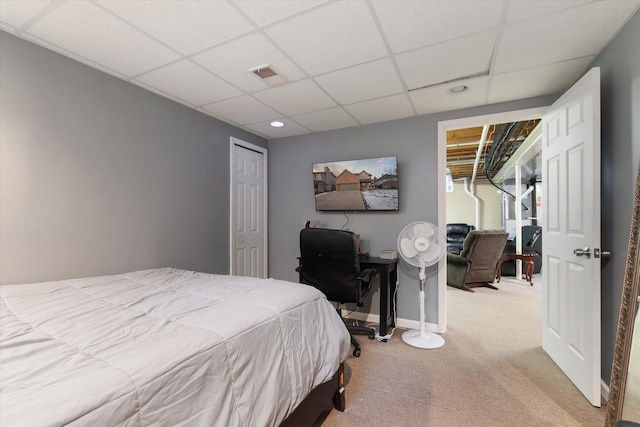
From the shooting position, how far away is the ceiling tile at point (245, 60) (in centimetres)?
187

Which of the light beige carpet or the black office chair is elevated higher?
the black office chair

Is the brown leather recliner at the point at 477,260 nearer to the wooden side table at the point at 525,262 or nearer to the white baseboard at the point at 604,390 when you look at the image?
the wooden side table at the point at 525,262

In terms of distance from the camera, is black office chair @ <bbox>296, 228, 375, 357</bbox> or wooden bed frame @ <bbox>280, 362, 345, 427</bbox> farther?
black office chair @ <bbox>296, 228, 375, 357</bbox>

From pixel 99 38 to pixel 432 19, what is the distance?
207cm

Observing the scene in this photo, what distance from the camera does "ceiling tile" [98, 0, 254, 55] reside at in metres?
1.53

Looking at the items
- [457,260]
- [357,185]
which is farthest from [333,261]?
[457,260]

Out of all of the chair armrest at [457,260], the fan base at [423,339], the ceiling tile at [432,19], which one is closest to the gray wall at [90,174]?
the ceiling tile at [432,19]

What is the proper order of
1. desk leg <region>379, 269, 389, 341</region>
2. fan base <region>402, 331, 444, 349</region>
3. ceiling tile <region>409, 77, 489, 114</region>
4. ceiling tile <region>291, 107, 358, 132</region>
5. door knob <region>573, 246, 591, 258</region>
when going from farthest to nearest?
ceiling tile <region>291, 107, 358, 132</region>
desk leg <region>379, 269, 389, 341</region>
fan base <region>402, 331, 444, 349</region>
ceiling tile <region>409, 77, 489, 114</region>
door knob <region>573, 246, 591, 258</region>

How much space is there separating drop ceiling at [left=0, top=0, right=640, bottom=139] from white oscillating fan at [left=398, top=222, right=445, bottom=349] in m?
1.29

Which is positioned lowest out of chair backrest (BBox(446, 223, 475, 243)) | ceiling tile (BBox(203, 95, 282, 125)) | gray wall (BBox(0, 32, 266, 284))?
chair backrest (BBox(446, 223, 475, 243))

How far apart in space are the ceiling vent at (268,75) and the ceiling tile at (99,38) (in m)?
0.57

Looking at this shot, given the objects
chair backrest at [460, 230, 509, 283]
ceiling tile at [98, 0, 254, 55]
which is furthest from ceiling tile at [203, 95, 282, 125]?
chair backrest at [460, 230, 509, 283]

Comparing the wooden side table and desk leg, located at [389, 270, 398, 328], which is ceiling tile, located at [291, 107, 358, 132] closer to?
desk leg, located at [389, 270, 398, 328]

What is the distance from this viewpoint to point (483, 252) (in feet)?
16.1
